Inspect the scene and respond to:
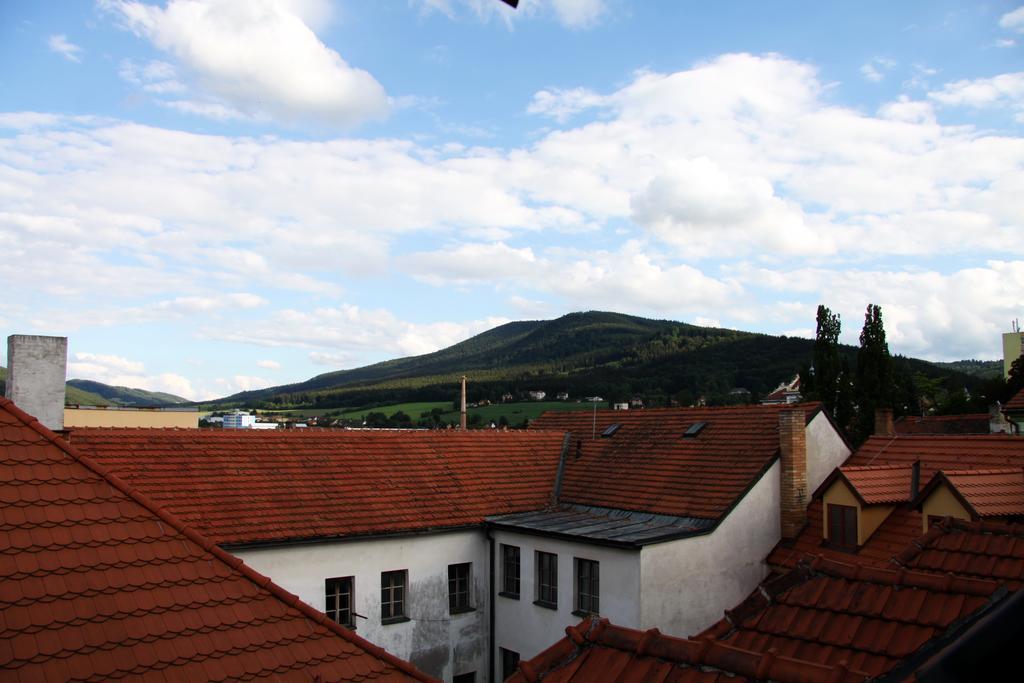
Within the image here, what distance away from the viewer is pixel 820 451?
1864 centimetres

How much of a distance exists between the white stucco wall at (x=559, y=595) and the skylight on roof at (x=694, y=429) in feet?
17.3

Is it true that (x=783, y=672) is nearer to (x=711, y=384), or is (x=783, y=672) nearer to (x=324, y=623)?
(x=324, y=623)

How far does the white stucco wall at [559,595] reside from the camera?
15.6 metres

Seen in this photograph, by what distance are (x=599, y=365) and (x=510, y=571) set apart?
255ft

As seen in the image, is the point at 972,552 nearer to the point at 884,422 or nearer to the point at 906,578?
the point at 906,578

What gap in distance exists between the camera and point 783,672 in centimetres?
494

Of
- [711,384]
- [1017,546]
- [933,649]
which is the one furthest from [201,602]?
[711,384]

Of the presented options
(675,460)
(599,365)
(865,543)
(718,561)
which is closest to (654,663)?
(718,561)

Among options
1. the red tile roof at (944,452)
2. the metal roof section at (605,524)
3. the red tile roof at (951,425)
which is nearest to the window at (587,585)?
the metal roof section at (605,524)

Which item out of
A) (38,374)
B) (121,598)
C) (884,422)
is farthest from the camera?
(884,422)

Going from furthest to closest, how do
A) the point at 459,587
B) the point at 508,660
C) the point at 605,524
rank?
the point at 459,587, the point at 508,660, the point at 605,524

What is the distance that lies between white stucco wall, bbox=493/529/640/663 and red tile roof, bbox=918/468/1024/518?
5849mm

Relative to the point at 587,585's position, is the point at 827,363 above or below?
above

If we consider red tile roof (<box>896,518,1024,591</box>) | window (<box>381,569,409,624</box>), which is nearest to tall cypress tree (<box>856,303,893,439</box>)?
window (<box>381,569,409,624</box>)
